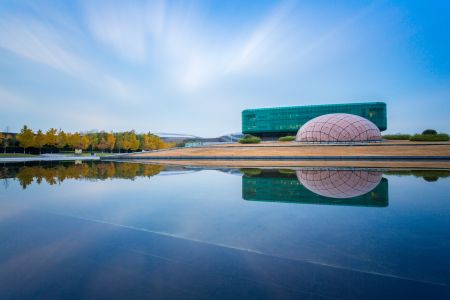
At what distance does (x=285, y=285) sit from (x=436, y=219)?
4.62 m

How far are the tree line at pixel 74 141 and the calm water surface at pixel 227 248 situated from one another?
149 feet

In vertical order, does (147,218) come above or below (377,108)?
below

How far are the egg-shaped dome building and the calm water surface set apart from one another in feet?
140

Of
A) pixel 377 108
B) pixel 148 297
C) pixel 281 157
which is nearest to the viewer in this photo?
pixel 148 297

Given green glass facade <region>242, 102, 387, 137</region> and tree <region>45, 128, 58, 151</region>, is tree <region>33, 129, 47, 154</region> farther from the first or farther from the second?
green glass facade <region>242, 102, 387, 137</region>

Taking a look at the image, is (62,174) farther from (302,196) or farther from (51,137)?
(51,137)

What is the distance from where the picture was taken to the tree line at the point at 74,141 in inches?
1710

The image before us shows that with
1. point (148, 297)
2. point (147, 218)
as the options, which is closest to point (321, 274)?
point (148, 297)

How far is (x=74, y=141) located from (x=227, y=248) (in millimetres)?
57597

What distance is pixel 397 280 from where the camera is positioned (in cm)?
293

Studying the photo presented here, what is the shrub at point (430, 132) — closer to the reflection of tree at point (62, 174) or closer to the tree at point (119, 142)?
A: the reflection of tree at point (62, 174)

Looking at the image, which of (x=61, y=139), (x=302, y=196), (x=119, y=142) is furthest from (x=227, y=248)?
(x=119, y=142)

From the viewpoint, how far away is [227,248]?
12.9 ft

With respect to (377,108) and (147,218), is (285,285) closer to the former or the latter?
(147,218)
